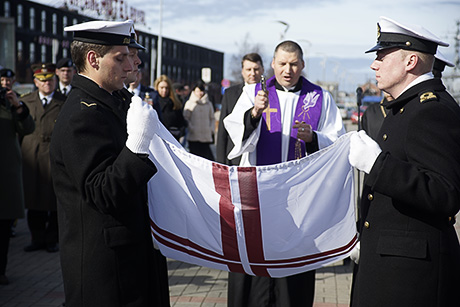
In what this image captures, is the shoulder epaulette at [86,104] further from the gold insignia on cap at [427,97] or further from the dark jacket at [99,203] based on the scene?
the gold insignia on cap at [427,97]

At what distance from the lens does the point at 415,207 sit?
2.81 m

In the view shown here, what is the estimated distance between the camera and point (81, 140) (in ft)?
9.12

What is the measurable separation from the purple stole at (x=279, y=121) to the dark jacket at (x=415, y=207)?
1649 millimetres

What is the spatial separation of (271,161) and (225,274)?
2.31 meters

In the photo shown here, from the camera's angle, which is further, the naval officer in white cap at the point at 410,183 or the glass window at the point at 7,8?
the glass window at the point at 7,8

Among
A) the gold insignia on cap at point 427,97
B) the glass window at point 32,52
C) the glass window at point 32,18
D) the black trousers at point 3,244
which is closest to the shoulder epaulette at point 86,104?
the gold insignia on cap at point 427,97

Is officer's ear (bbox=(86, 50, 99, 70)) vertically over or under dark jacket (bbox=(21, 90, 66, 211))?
over

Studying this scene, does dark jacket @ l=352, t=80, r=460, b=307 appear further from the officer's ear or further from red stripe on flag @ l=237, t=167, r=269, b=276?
the officer's ear

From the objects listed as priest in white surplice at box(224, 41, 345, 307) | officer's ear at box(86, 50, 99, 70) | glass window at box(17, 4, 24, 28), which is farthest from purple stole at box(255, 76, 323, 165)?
glass window at box(17, 4, 24, 28)

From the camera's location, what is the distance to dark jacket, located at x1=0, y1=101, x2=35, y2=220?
654 centimetres

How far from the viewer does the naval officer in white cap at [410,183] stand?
107 inches

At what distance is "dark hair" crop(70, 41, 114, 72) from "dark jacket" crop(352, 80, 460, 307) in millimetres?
1441

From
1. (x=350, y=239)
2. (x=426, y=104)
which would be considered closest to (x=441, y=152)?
(x=426, y=104)

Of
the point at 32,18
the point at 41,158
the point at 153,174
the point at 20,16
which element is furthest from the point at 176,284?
the point at 32,18
